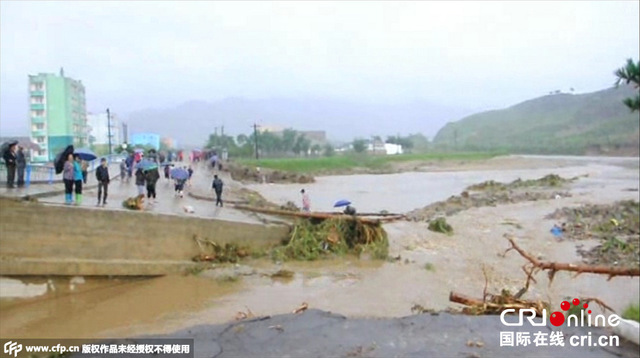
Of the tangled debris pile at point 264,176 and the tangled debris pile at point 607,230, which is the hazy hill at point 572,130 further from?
the tangled debris pile at point 607,230

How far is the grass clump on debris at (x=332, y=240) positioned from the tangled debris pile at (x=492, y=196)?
9125 mm

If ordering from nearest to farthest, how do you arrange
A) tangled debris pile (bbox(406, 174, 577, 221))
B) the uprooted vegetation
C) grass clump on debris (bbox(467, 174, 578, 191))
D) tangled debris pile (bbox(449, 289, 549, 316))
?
1. tangled debris pile (bbox(449, 289, 549, 316))
2. the uprooted vegetation
3. tangled debris pile (bbox(406, 174, 577, 221))
4. grass clump on debris (bbox(467, 174, 578, 191))

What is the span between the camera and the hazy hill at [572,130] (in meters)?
118

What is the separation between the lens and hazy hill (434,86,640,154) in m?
118

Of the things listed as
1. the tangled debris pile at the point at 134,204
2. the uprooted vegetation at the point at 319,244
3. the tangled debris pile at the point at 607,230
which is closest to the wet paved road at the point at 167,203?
the tangled debris pile at the point at 134,204

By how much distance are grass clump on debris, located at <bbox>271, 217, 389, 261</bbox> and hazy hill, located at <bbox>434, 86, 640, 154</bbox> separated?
89499 millimetres

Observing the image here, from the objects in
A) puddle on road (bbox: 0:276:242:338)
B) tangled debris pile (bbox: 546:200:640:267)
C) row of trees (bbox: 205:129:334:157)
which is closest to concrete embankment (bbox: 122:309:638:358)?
puddle on road (bbox: 0:276:242:338)

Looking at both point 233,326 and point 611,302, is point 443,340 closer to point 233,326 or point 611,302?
point 233,326

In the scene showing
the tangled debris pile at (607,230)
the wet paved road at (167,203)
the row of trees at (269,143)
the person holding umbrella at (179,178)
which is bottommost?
the tangled debris pile at (607,230)

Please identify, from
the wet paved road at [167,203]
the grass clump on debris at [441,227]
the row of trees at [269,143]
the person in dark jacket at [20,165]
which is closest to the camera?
the wet paved road at [167,203]

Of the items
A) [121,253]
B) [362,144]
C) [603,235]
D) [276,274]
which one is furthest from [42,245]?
[362,144]

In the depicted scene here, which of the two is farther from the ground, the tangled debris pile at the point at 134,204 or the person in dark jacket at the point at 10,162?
the person in dark jacket at the point at 10,162

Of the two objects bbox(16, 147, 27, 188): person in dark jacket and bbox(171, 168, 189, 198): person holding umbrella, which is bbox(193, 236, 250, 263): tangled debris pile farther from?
bbox(171, 168, 189, 198): person holding umbrella

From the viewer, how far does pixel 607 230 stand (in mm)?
22641
